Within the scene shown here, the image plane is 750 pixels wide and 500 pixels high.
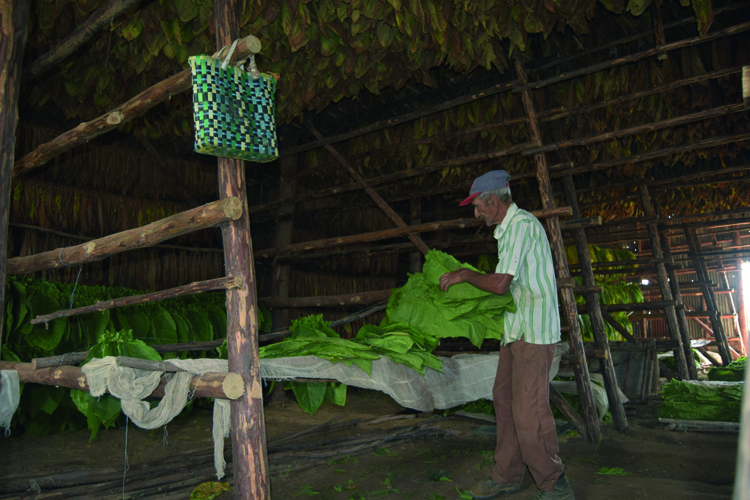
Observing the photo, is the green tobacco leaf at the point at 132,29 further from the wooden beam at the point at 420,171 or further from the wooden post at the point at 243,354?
the wooden beam at the point at 420,171

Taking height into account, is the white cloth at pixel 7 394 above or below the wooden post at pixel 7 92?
below

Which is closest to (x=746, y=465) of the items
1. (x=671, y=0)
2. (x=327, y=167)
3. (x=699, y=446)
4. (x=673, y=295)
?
(x=699, y=446)

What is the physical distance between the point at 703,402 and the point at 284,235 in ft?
14.6

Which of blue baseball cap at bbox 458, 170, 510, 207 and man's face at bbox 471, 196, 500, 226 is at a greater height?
blue baseball cap at bbox 458, 170, 510, 207

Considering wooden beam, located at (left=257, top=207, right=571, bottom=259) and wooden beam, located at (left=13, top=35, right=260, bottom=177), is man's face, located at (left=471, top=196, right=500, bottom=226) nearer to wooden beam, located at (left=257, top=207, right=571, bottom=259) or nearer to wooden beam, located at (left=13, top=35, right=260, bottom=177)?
wooden beam, located at (left=257, top=207, right=571, bottom=259)

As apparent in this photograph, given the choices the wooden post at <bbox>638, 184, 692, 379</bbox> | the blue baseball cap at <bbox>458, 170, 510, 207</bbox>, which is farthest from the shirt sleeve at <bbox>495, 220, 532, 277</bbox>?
the wooden post at <bbox>638, 184, 692, 379</bbox>

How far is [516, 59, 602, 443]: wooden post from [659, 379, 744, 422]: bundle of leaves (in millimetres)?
1068

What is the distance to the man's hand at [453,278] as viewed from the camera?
308 centimetres

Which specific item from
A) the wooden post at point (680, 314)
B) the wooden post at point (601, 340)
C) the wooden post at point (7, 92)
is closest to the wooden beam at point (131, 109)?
the wooden post at point (7, 92)

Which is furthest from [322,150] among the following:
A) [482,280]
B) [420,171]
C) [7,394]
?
[7,394]

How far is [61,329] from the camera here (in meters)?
4.36

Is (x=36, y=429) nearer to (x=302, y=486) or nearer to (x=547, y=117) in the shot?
(x=302, y=486)

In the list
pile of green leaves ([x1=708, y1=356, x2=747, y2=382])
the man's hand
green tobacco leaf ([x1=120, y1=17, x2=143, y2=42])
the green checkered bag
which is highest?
green tobacco leaf ([x1=120, y1=17, x2=143, y2=42])

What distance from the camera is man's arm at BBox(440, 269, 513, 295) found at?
115 inches
